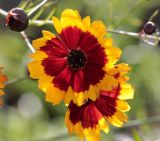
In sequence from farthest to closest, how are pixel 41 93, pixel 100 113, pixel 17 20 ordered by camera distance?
pixel 41 93, pixel 100 113, pixel 17 20

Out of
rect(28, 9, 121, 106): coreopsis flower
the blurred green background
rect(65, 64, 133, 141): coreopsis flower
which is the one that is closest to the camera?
rect(28, 9, 121, 106): coreopsis flower

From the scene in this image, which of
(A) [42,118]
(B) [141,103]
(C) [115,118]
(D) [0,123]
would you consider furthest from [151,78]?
(C) [115,118]

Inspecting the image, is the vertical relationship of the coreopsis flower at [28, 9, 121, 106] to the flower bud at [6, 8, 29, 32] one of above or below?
below

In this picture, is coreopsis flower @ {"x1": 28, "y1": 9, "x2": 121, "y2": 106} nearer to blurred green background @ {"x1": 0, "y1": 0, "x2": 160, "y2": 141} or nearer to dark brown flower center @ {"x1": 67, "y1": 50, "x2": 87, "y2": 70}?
dark brown flower center @ {"x1": 67, "y1": 50, "x2": 87, "y2": 70}

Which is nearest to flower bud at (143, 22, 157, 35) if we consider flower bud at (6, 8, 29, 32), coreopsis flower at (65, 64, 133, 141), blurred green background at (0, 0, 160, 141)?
coreopsis flower at (65, 64, 133, 141)

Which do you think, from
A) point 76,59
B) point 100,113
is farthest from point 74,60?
point 100,113

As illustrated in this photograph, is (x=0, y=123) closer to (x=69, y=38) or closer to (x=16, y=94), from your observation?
(x=16, y=94)

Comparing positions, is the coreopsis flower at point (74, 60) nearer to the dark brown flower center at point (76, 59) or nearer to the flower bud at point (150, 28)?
the dark brown flower center at point (76, 59)

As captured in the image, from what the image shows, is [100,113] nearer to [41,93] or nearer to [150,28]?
[150,28]
